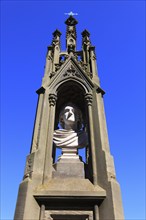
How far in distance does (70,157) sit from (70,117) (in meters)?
1.84

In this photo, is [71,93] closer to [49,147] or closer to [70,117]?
[70,117]

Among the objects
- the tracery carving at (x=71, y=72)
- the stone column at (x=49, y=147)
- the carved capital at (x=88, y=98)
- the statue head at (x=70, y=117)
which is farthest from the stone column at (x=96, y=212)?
the tracery carving at (x=71, y=72)

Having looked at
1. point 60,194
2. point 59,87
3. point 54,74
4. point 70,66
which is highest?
point 70,66

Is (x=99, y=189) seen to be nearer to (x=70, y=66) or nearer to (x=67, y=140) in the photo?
(x=67, y=140)

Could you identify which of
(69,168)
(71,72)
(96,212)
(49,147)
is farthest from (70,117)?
(96,212)

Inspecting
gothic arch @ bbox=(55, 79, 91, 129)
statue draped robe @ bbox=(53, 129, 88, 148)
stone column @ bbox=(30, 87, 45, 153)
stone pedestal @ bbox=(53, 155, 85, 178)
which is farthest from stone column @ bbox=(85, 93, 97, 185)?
stone column @ bbox=(30, 87, 45, 153)

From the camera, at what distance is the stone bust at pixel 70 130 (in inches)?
315

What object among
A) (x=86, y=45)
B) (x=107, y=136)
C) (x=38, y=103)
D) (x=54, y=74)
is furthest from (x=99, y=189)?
(x=86, y=45)

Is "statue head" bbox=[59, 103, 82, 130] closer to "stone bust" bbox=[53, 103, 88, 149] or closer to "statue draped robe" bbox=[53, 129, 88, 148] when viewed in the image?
"stone bust" bbox=[53, 103, 88, 149]

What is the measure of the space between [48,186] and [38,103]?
3.26 m

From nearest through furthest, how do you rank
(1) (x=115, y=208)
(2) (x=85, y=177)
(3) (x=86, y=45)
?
(1) (x=115, y=208) < (2) (x=85, y=177) < (3) (x=86, y=45)

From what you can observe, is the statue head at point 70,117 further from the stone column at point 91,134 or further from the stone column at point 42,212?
the stone column at point 42,212

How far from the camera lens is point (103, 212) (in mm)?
5621

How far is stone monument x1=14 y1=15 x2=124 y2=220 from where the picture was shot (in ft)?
18.9
